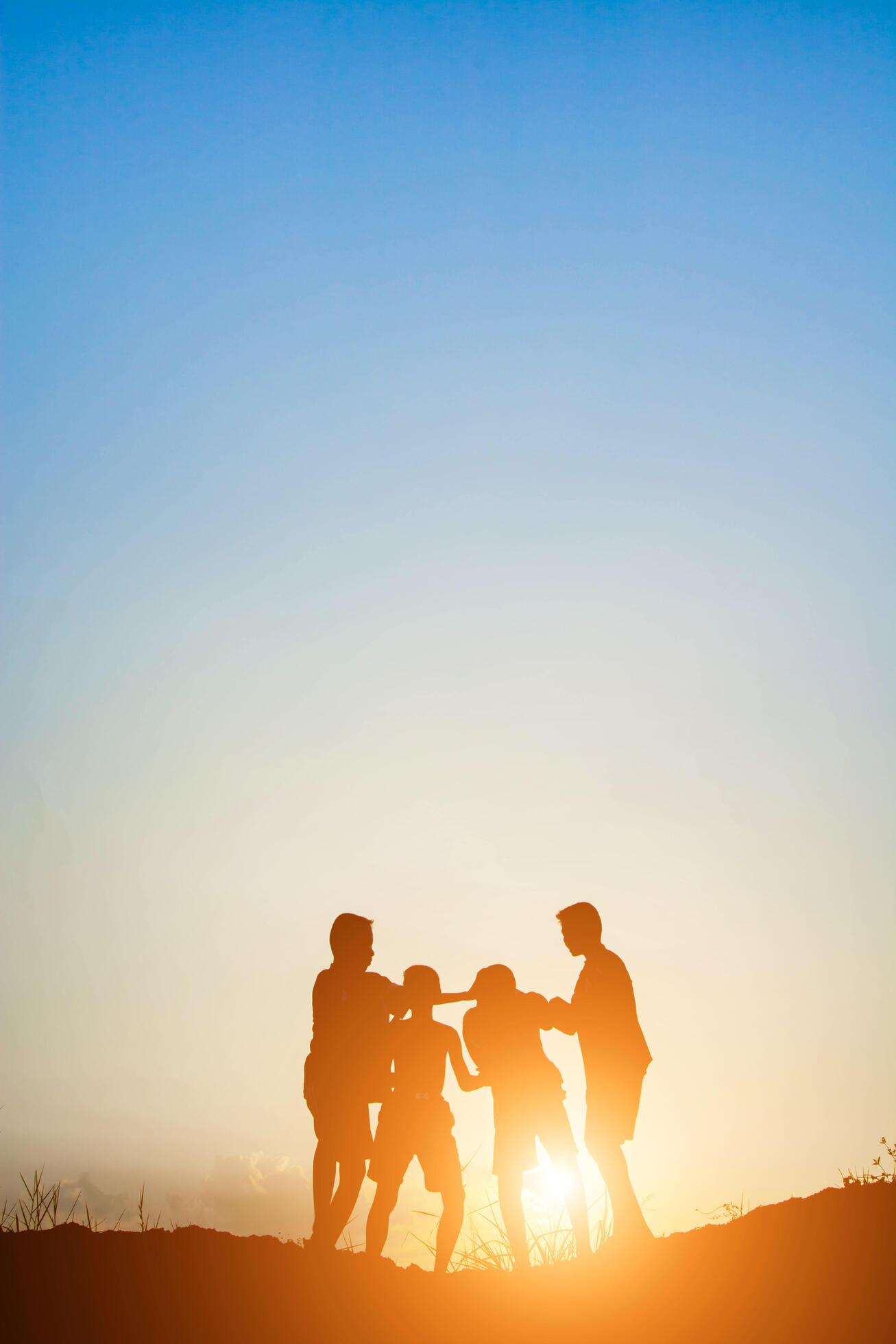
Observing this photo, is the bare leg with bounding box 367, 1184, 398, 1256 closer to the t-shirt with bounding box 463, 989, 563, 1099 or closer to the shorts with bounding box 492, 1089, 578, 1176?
the shorts with bounding box 492, 1089, 578, 1176

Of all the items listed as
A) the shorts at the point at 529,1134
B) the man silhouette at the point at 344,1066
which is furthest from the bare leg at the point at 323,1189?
the shorts at the point at 529,1134

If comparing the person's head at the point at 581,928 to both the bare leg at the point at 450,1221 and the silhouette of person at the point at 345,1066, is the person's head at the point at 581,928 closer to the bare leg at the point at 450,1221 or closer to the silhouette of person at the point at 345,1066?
the silhouette of person at the point at 345,1066

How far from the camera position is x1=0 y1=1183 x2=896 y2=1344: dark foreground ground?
215 inches

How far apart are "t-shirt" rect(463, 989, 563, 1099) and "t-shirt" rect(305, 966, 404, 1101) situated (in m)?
0.64

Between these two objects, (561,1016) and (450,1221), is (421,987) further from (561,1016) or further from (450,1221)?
(450,1221)

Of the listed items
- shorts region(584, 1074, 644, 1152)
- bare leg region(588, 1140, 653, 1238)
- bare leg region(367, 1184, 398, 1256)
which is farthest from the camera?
bare leg region(367, 1184, 398, 1256)

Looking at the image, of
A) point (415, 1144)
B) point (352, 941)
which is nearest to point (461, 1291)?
point (415, 1144)

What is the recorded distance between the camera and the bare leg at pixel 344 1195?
21.4 ft

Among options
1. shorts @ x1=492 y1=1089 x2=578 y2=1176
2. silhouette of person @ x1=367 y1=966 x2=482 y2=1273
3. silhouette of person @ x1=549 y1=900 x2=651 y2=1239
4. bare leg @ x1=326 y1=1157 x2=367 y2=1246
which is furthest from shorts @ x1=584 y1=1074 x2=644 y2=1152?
bare leg @ x1=326 y1=1157 x2=367 y2=1246

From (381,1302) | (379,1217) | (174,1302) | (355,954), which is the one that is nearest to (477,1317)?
(381,1302)

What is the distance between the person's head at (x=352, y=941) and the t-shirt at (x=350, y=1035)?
0.22 ft

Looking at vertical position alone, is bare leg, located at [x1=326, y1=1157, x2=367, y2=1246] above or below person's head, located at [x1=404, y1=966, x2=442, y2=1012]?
below

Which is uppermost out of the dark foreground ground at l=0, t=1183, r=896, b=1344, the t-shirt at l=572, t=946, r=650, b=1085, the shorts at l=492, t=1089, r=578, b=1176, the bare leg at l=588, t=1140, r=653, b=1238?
the t-shirt at l=572, t=946, r=650, b=1085

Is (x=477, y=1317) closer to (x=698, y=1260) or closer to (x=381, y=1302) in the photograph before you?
(x=381, y=1302)
